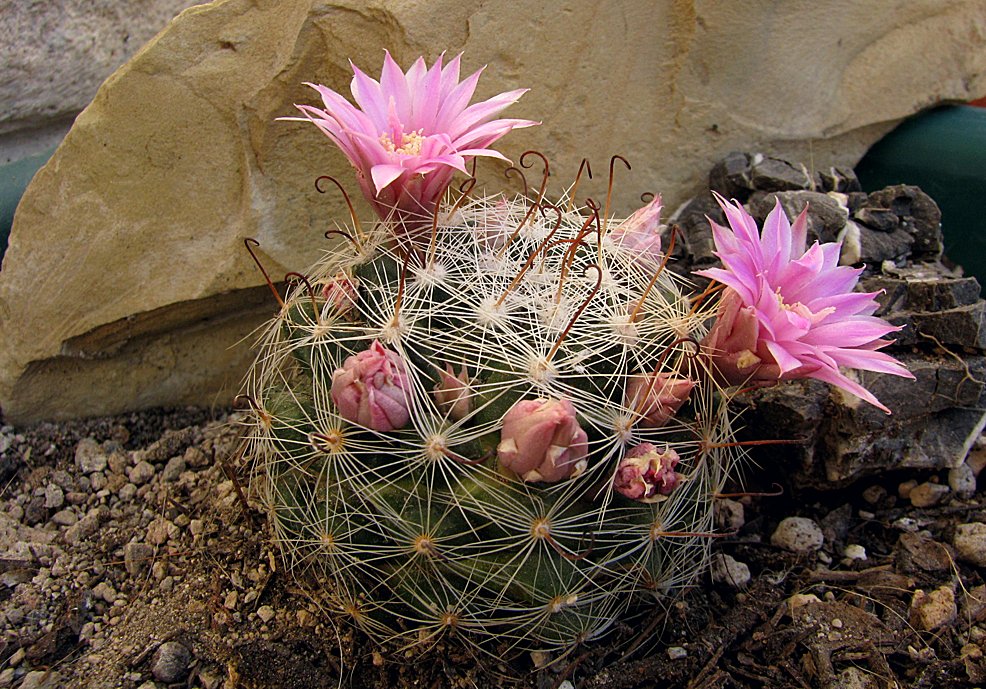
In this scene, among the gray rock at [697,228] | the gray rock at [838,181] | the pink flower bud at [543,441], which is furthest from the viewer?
the gray rock at [838,181]

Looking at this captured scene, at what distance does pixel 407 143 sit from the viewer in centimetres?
124

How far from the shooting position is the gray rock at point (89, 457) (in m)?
1.61

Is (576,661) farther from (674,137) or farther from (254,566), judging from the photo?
(674,137)


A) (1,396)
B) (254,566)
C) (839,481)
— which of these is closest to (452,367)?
(254,566)

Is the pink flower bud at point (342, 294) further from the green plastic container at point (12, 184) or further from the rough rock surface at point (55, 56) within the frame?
the rough rock surface at point (55, 56)

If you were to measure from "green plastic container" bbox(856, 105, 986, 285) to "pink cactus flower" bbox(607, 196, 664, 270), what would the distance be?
93 cm

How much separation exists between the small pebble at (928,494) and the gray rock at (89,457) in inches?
57.1

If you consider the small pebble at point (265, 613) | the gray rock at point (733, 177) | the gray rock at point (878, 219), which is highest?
the gray rock at point (733, 177)

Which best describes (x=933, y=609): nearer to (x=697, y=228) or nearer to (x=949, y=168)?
(x=697, y=228)

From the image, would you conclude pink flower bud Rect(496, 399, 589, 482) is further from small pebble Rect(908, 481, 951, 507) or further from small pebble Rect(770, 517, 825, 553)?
small pebble Rect(908, 481, 951, 507)

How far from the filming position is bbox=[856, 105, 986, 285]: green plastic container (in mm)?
1917

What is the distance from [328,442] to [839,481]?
0.86 meters

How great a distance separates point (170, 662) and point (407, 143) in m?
0.79

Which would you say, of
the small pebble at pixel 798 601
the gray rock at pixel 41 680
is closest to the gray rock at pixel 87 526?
the gray rock at pixel 41 680
